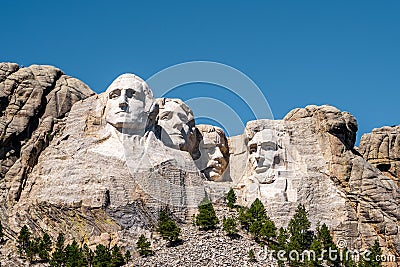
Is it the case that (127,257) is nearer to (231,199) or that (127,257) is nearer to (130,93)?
(231,199)

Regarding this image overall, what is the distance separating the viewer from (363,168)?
63.6 meters

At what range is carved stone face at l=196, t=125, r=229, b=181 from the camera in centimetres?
6681

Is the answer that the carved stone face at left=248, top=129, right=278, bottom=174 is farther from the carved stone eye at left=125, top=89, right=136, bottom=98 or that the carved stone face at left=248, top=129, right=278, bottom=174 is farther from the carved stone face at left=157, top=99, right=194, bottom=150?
the carved stone eye at left=125, top=89, right=136, bottom=98

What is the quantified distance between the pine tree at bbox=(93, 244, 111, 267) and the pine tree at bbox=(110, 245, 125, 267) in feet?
0.65

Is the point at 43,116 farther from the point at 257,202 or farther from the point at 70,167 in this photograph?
the point at 257,202

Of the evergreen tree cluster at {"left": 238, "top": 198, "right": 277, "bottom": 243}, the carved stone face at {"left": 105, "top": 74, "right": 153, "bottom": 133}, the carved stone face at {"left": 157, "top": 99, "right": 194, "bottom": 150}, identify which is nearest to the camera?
the evergreen tree cluster at {"left": 238, "top": 198, "right": 277, "bottom": 243}

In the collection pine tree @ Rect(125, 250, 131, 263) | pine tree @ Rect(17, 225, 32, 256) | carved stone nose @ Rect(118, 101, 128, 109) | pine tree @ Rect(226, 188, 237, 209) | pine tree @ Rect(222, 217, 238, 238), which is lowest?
pine tree @ Rect(125, 250, 131, 263)

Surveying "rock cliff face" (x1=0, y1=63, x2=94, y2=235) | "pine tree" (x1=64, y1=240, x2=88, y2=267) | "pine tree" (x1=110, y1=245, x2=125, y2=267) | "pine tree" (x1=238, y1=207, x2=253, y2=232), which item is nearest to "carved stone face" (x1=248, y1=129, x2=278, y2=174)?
"pine tree" (x1=238, y1=207, x2=253, y2=232)

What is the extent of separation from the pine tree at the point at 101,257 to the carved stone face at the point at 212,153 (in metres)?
Result: 11.7

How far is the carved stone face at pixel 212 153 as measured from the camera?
66.8 m

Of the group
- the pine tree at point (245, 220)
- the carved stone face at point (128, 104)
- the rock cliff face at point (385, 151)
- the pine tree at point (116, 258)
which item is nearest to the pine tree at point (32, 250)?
the pine tree at point (116, 258)

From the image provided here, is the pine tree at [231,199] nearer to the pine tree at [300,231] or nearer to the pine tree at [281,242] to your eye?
the pine tree at [300,231]

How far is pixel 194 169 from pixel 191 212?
2575mm

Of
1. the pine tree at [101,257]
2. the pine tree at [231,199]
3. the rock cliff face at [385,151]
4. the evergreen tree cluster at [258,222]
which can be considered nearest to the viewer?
the pine tree at [101,257]
